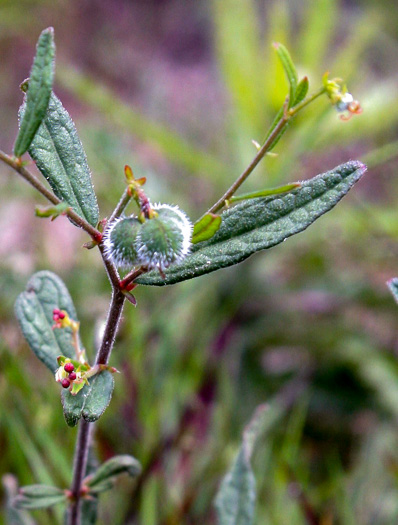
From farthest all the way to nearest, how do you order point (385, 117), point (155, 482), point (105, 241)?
point (385, 117) → point (155, 482) → point (105, 241)

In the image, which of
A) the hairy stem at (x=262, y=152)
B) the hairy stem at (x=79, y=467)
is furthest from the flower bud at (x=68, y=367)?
the hairy stem at (x=262, y=152)

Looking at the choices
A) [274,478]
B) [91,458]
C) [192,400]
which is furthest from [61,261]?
[91,458]

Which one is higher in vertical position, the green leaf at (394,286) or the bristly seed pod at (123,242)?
the bristly seed pod at (123,242)

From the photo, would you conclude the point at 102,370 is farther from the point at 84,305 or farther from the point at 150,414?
the point at 84,305

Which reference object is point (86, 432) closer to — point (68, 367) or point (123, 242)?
point (68, 367)

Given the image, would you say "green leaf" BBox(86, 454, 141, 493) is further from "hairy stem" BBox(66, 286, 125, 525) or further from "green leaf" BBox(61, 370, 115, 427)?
"green leaf" BBox(61, 370, 115, 427)

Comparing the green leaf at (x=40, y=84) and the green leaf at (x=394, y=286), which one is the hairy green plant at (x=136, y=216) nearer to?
the green leaf at (x=40, y=84)
